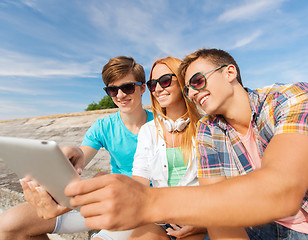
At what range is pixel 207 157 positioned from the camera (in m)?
1.30

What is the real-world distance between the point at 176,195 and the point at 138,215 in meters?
0.15

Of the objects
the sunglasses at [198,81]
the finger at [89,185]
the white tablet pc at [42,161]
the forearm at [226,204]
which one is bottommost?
the forearm at [226,204]

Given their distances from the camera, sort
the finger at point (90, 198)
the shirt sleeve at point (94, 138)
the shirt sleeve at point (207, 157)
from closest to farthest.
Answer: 1. the finger at point (90, 198)
2. the shirt sleeve at point (207, 157)
3. the shirt sleeve at point (94, 138)

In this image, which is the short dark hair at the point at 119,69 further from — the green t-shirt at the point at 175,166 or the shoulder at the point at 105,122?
the green t-shirt at the point at 175,166

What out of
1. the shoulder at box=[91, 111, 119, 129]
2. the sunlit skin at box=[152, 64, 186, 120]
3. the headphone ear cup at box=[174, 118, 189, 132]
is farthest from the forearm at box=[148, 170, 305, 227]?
the shoulder at box=[91, 111, 119, 129]

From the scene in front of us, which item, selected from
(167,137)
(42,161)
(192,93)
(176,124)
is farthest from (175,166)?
(42,161)

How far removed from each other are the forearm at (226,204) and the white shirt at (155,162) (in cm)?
98

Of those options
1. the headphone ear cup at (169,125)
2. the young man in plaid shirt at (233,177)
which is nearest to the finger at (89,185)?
the young man in plaid shirt at (233,177)

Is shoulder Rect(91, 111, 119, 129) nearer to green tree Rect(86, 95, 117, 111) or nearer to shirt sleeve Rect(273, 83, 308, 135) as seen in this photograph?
shirt sleeve Rect(273, 83, 308, 135)

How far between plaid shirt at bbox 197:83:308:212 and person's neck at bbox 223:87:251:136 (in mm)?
51

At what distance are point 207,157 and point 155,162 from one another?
0.65m

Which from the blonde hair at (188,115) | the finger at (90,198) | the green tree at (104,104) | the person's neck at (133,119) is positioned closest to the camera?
the finger at (90,198)

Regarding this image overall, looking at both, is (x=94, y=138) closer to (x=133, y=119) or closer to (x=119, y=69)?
(x=133, y=119)

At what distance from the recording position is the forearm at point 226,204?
26.4 inches
